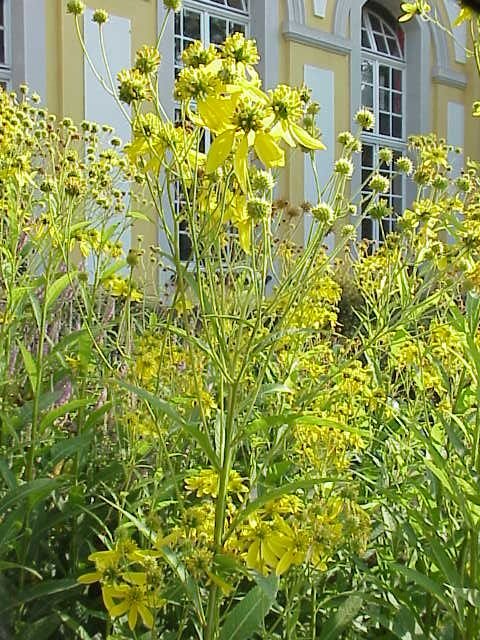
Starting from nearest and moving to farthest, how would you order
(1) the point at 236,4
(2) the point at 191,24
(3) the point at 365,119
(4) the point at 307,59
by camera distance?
1. (3) the point at 365,119
2. (2) the point at 191,24
3. (1) the point at 236,4
4. (4) the point at 307,59

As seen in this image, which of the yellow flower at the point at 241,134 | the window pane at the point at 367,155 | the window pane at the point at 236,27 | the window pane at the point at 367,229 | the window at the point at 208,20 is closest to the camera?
the yellow flower at the point at 241,134

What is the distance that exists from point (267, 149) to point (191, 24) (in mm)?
7352

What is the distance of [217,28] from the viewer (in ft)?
27.0

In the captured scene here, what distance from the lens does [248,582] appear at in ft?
5.01

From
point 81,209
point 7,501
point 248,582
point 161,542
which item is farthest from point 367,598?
point 81,209

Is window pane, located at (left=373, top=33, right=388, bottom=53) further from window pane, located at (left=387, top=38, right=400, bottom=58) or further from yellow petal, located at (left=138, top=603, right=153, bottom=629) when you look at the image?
yellow petal, located at (left=138, top=603, right=153, bottom=629)

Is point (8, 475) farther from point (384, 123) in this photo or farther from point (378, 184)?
point (384, 123)

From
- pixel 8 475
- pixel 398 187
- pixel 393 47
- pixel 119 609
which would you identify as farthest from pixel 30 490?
pixel 393 47

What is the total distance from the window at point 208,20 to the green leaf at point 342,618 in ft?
22.2

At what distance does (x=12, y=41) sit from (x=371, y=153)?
4.67 metres

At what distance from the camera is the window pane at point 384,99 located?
33.3 ft

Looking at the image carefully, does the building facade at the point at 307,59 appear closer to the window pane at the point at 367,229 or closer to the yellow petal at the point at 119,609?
the window pane at the point at 367,229

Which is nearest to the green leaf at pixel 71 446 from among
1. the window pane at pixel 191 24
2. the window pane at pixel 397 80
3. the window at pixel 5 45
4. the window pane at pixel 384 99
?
the window at pixel 5 45

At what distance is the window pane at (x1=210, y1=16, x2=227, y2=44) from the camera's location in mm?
8170
